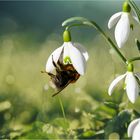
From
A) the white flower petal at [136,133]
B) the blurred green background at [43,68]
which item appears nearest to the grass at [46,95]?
the blurred green background at [43,68]

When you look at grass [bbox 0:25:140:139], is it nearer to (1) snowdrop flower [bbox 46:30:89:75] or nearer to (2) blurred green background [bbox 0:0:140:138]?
(2) blurred green background [bbox 0:0:140:138]

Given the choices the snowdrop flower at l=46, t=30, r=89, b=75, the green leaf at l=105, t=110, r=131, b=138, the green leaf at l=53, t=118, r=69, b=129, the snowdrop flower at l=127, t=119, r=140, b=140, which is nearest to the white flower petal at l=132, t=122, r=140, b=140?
the snowdrop flower at l=127, t=119, r=140, b=140

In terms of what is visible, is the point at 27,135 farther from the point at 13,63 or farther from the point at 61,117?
the point at 13,63

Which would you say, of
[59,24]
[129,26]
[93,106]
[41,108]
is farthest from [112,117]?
[129,26]

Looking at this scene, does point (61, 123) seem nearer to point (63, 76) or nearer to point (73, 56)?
point (63, 76)

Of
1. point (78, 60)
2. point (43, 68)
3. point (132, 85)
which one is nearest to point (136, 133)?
point (132, 85)

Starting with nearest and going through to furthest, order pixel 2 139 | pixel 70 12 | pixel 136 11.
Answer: pixel 136 11, pixel 70 12, pixel 2 139

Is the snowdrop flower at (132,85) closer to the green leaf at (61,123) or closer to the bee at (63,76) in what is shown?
the bee at (63,76)
